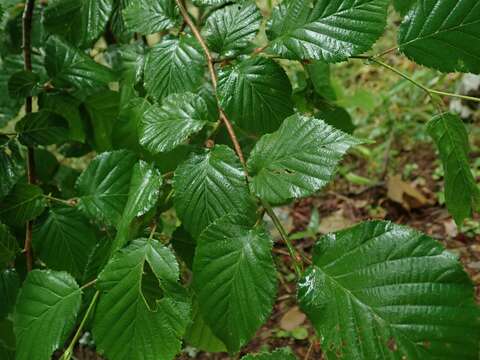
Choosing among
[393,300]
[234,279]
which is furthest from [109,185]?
[393,300]

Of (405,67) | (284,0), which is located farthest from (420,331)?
(405,67)

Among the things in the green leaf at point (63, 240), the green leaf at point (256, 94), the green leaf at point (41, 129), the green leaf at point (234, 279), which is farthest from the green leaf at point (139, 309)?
the green leaf at point (41, 129)

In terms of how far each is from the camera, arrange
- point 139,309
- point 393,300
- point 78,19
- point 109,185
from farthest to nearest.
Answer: point 78,19
point 109,185
point 139,309
point 393,300

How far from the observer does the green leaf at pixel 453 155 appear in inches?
24.6

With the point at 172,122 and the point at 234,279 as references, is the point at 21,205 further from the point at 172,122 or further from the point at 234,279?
the point at 234,279

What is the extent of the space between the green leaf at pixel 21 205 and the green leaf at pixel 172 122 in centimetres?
30

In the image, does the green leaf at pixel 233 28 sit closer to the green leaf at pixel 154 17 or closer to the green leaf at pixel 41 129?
the green leaf at pixel 154 17

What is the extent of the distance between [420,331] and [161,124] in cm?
38

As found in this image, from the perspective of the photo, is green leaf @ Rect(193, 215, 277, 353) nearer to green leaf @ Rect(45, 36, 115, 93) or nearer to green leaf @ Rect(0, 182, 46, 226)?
green leaf @ Rect(0, 182, 46, 226)

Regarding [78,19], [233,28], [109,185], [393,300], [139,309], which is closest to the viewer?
[393,300]

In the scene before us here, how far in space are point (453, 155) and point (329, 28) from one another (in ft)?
0.71

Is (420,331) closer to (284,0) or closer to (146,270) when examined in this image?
(146,270)

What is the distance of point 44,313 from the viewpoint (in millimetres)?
651

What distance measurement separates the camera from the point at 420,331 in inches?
17.2
